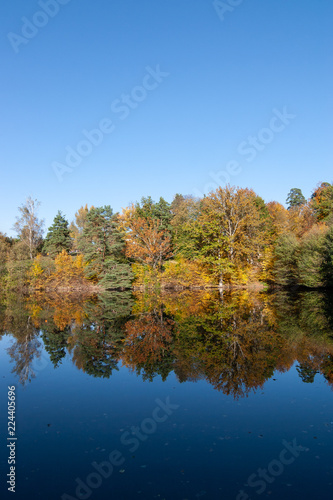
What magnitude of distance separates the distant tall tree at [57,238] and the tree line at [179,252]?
Answer: 0.16 meters

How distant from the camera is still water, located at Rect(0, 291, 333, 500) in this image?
437cm

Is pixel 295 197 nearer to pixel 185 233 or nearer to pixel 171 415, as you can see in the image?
pixel 185 233

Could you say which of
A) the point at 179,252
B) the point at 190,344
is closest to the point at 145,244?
the point at 179,252

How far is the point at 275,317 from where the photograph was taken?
59.1ft

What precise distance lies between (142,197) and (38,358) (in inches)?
1778

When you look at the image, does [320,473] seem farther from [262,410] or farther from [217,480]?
[262,410]

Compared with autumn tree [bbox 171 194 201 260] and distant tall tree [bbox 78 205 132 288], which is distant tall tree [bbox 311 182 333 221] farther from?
distant tall tree [bbox 78 205 132 288]

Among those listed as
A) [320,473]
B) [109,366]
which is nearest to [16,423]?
[109,366]

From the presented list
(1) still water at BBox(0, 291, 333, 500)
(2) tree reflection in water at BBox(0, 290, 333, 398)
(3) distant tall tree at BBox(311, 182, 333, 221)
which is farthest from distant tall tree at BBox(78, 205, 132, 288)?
(3) distant tall tree at BBox(311, 182, 333, 221)

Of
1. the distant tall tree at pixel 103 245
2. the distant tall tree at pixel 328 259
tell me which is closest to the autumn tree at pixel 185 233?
the distant tall tree at pixel 103 245

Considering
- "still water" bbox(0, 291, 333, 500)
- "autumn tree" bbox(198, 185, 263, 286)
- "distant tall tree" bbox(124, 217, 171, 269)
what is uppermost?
"distant tall tree" bbox(124, 217, 171, 269)

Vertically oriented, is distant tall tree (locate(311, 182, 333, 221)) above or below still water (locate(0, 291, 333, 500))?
above

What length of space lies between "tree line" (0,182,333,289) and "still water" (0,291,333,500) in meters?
23.8

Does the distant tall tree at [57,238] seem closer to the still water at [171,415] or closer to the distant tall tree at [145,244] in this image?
the distant tall tree at [145,244]
